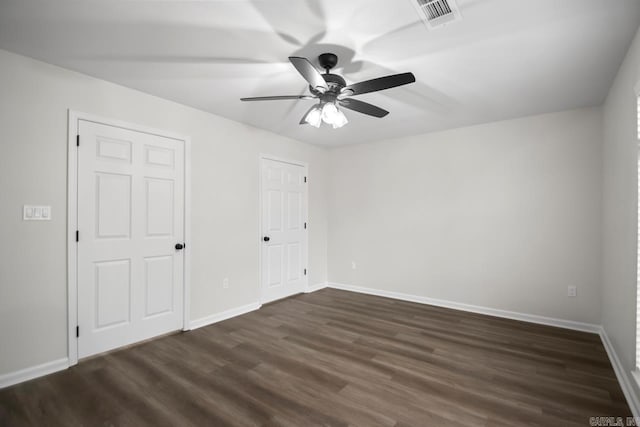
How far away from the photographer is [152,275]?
3180 mm

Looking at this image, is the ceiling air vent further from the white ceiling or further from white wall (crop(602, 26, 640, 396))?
white wall (crop(602, 26, 640, 396))

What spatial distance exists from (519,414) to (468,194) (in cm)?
277

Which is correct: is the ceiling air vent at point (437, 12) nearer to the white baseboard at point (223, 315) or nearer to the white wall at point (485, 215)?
the white wall at point (485, 215)

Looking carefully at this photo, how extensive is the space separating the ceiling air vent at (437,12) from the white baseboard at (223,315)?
357 cm

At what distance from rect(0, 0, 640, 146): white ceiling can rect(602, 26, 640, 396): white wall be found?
0.70 feet

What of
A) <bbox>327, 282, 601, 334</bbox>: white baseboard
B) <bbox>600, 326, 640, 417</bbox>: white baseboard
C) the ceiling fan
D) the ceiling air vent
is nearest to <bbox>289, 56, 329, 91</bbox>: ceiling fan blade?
the ceiling fan

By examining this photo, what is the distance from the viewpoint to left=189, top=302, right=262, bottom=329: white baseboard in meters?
3.52

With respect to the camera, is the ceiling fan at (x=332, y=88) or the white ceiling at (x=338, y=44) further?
the ceiling fan at (x=332, y=88)

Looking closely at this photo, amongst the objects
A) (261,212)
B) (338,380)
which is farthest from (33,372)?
(261,212)

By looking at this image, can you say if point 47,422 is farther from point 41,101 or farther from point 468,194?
point 468,194

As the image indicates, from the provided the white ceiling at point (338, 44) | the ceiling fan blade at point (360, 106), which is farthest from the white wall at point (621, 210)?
the ceiling fan blade at point (360, 106)

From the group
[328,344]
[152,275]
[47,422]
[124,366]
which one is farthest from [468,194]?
[47,422]

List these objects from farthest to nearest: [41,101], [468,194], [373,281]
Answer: [373,281] → [468,194] → [41,101]

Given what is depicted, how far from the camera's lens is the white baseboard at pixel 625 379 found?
194cm
